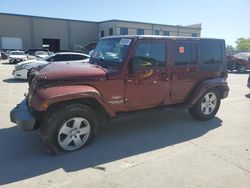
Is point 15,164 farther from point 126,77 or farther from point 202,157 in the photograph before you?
point 202,157

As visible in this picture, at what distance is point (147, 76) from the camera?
4801mm

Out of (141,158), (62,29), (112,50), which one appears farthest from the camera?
(62,29)

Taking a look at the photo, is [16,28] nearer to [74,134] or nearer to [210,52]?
[210,52]

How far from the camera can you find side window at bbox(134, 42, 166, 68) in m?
4.67

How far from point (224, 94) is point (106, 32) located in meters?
45.5

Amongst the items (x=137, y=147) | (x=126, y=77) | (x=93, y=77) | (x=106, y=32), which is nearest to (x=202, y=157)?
(x=137, y=147)

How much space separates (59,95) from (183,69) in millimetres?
2845

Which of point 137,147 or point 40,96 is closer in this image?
point 40,96

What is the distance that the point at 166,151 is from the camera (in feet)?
13.9

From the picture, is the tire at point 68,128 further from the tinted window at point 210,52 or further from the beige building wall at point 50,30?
the beige building wall at point 50,30

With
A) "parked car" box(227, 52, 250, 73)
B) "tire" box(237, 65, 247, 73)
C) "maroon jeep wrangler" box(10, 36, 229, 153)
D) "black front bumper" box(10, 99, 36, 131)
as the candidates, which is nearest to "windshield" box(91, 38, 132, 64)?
"maroon jeep wrangler" box(10, 36, 229, 153)

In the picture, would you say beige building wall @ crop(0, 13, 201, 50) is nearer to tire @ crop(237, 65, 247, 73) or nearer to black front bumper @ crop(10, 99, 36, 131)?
tire @ crop(237, 65, 247, 73)

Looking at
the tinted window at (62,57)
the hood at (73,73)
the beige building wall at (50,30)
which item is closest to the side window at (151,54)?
the hood at (73,73)

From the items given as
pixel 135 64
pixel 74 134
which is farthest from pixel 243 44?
pixel 74 134
